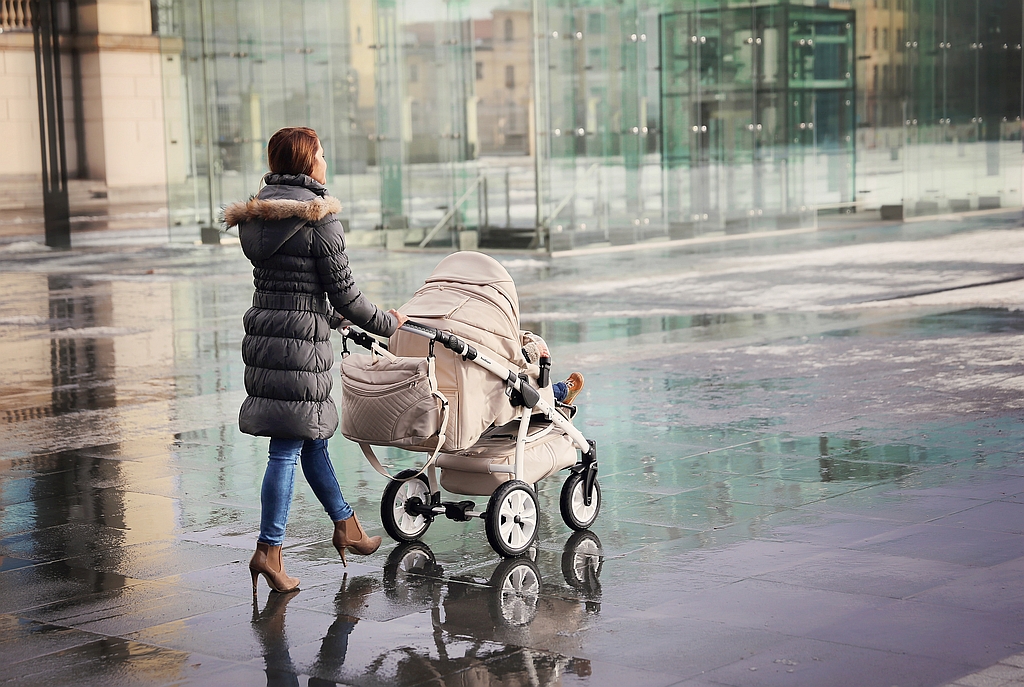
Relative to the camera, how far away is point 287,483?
229 inches

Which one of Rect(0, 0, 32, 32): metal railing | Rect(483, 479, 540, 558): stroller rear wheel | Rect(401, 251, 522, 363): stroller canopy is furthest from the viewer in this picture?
Rect(0, 0, 32, 32): metal railing

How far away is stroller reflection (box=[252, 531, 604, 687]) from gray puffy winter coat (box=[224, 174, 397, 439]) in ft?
2.40

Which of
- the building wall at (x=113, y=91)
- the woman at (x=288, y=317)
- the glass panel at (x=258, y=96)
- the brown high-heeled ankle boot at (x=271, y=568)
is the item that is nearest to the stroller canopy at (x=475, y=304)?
the woman at (x=288, y=317)

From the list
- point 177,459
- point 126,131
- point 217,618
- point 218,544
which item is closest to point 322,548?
point 218,544

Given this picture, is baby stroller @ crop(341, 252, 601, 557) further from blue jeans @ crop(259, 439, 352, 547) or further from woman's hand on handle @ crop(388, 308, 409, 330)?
blue jeans @ crop(259, 439, 352, 547)

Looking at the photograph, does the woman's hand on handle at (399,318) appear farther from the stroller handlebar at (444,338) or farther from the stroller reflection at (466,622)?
the stroller reflection at (466,622)

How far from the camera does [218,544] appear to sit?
6516mm

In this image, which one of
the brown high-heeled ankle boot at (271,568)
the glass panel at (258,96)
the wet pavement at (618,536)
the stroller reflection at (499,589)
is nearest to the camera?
the wet pavement at (618,536)

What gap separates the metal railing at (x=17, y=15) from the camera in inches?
1324

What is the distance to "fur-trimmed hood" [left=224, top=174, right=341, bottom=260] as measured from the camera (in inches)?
222

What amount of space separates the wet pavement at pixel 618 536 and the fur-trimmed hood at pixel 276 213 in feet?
4.61

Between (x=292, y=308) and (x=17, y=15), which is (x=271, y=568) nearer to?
(x=292, y=308)

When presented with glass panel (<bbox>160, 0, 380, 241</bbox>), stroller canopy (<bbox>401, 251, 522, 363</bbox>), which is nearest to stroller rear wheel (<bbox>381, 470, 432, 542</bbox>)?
stroller canopy (<bbox>401, 251, 522, 363</bbox>)

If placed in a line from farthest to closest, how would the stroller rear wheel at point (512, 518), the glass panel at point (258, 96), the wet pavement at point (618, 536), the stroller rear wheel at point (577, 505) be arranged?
the glass panel at point (258, 96) < the stroller rear wheel at point (577, 505) < the stroller rear wheel at point (512, 518) < the wet pavement at point (618, 536)
